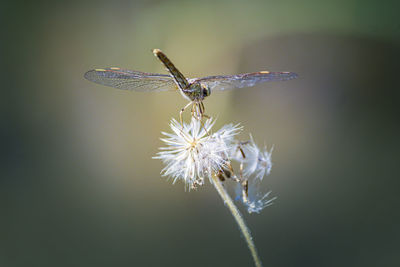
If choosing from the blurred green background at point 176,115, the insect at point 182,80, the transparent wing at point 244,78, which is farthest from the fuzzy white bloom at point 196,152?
the blurred green background at point 176,115

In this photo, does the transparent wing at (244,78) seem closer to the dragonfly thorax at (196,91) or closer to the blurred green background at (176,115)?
the dragonfly thorax at (196,91)

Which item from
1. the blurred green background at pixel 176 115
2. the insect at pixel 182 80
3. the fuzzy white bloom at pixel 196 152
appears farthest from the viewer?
the blurred green background at pixel 176 115

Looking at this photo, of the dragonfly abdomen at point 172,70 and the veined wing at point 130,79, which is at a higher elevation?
the veined wing at point 130,79

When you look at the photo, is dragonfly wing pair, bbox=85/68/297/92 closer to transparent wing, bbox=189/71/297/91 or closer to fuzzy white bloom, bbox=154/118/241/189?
transparent wing, bbox=189/71/297/91

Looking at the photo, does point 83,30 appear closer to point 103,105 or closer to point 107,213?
point 103,105

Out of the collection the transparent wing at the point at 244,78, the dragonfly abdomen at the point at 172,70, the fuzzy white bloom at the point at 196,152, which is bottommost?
the fuzzy white bloom at the point at 196,152

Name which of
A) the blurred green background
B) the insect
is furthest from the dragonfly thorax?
the blurred green background

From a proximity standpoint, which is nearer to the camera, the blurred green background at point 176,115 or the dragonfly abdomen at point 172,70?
the dragonfly abdomen at point 172,70

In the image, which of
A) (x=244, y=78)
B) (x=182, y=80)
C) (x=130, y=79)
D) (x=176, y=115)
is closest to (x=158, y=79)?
(x=130, y=79)

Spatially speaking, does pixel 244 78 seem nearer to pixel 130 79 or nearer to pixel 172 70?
pixel 172 70
